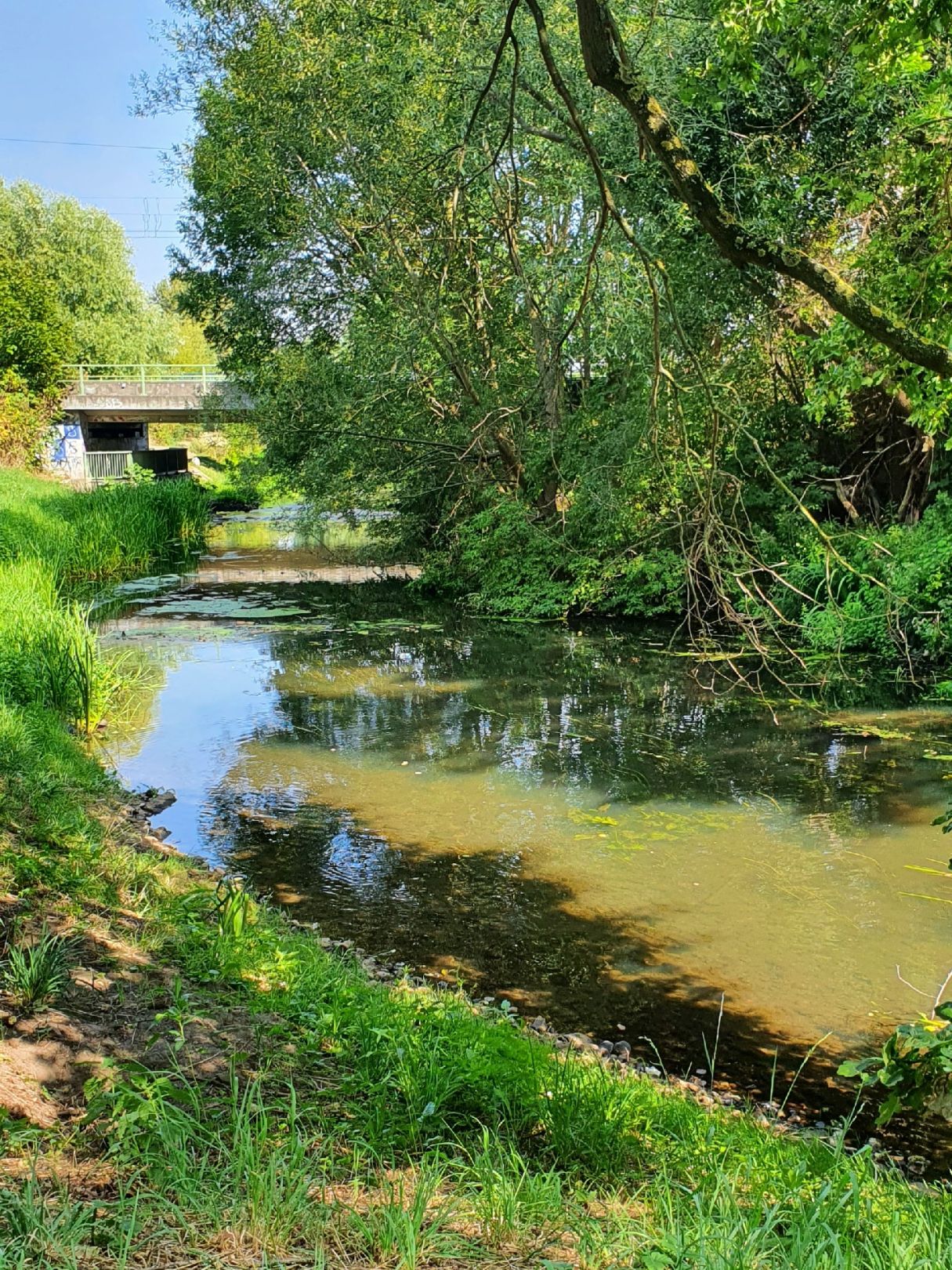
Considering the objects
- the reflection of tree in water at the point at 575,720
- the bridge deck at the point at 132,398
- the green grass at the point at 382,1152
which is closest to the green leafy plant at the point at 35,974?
the green grass at the point at 382,1152

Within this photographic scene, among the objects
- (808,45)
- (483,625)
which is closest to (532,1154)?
(808,45)

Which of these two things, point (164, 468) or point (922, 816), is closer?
point (922, 816)

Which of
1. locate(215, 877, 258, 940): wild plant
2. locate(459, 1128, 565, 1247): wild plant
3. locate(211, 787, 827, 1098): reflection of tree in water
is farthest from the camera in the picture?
locate(211, 787, 827, 1098): reflection of tree in water

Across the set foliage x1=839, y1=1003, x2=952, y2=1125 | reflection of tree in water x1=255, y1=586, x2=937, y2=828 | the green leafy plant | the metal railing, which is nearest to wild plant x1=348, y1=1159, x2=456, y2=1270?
foliage x1=839, y1=1003, x2=952, y2=1125

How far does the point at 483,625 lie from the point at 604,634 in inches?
78.1

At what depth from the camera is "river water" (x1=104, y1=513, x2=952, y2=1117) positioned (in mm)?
5320

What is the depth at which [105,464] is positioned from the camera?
32.8 metres

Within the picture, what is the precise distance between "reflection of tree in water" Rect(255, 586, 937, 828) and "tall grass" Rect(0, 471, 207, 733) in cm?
217

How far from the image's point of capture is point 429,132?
1364 cm

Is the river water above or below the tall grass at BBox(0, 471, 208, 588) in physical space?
below

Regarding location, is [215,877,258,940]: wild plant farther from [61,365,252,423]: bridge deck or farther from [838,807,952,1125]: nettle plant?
[61,365,252,423]: bridge deck

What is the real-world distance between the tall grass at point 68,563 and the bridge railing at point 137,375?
9316 mm

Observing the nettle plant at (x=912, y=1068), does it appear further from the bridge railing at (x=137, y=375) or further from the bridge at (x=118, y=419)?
the bridge railing at (x=137, y=375)

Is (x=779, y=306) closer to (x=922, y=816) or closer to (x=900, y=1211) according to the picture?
(x=922, y=816)
